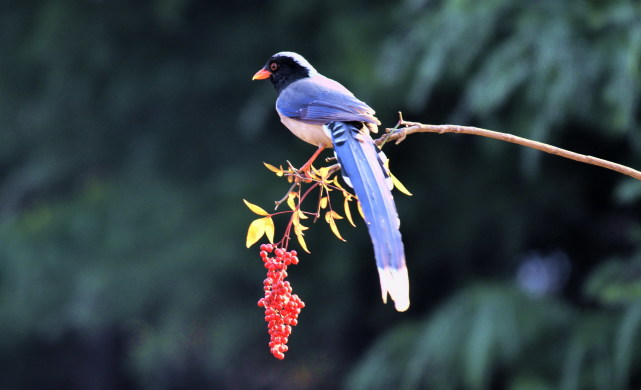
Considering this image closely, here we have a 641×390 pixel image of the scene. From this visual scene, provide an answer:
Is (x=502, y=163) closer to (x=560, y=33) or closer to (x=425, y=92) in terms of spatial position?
(x=425, y=92)

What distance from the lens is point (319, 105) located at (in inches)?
94.3

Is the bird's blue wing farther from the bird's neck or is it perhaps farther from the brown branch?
the brown branch

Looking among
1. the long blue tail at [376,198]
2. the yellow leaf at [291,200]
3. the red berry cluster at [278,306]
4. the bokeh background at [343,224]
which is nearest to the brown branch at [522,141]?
the long blue tail at [376,198]

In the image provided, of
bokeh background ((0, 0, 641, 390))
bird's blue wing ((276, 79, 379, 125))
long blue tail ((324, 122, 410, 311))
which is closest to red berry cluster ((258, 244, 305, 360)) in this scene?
long blue tail ((324, 122, 410, 311))

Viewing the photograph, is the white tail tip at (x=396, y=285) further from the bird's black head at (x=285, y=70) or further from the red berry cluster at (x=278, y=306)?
the bird's black head at (x=285, y=70)

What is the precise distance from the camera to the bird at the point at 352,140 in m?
1.58

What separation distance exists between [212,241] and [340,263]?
0.74m

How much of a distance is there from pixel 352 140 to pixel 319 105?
357 millimetres

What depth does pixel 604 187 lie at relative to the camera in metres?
4.89

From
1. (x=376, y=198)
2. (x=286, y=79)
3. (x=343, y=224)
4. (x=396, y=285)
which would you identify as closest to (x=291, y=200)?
(x=376, y=198)

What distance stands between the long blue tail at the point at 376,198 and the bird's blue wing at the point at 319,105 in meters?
0.03

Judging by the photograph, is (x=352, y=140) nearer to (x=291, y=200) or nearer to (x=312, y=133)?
(x=291, y=200)

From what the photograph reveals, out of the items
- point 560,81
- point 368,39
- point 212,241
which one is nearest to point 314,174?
point 560,81

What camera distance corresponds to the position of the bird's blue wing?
2229 millimetres
